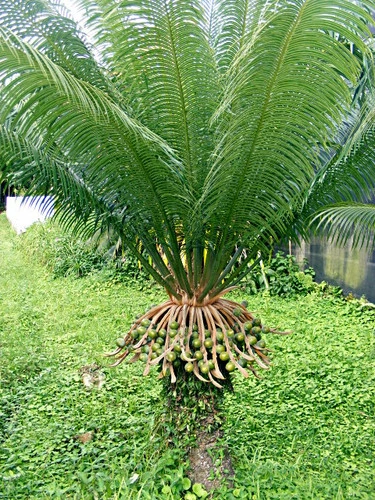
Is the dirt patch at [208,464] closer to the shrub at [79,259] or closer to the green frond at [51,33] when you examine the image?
the green frond at [51,33]

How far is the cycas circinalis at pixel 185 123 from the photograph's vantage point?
80.1 inches

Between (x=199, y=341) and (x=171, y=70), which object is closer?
(x=171, y=70)

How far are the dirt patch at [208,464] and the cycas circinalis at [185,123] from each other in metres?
0.43

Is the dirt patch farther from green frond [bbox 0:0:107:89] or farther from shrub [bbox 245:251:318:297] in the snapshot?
shrub [bbox 245:251:318:297]

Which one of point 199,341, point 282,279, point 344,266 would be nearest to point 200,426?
point 199,341

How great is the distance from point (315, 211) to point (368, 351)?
2.62 meters

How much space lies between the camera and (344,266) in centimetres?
675

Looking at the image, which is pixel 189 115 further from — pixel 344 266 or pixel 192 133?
pixel 344 266

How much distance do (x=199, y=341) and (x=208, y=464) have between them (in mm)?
748

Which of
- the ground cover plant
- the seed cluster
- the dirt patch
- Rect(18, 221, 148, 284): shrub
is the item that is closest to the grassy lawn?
the dirt patch

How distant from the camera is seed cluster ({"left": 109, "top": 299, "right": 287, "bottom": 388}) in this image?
267cm

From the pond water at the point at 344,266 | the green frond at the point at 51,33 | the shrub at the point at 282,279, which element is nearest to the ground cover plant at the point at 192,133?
the green frond at the point at 51,33

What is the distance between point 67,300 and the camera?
7.16m

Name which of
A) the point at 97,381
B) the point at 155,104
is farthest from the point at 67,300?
the point at 155,104
